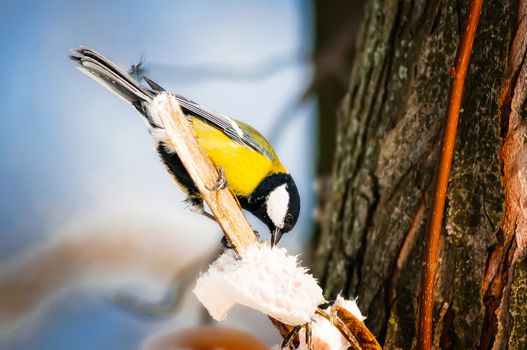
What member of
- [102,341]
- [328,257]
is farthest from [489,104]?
[102,341]

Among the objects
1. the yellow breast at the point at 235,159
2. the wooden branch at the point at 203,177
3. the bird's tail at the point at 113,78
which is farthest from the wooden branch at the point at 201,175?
the yellow breast at the point at 235,159

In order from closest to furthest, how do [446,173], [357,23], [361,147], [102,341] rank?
[446,173], [361,147], [102,341], [357,23]

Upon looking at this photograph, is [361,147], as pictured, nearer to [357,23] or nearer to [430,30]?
[430,30]

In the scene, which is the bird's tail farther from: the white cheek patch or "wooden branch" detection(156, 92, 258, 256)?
the white cheek patch

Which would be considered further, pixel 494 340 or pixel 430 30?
pixel 430 30

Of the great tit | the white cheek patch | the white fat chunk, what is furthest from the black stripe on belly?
the white fat chunk

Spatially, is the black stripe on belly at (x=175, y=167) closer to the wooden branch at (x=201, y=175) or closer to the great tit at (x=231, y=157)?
the great tit at (x=231, y=157)
